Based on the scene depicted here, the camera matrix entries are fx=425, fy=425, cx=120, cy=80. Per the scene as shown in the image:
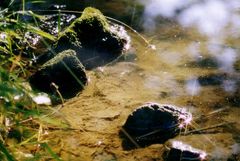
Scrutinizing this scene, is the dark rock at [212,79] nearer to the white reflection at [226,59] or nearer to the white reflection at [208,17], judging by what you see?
the white reflection at [226,59]

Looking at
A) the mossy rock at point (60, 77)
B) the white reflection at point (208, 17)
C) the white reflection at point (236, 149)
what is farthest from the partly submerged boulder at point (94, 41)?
the white reflection at point (236, 149)

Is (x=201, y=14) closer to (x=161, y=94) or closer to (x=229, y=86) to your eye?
(x=229, y=86)

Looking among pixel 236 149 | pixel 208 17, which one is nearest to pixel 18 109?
pixel 236 149

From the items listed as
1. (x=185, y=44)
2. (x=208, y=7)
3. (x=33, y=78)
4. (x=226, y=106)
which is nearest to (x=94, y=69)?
(x=33, y=78)

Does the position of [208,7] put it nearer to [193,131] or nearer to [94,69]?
[94,69]

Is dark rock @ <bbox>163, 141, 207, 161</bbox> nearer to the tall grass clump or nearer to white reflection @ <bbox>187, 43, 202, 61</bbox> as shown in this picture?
the tall grass clump

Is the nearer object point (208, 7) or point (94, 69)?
point (94, 69)
